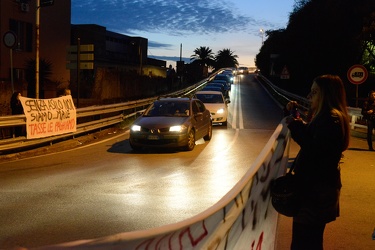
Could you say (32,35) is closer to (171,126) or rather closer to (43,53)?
(43,53)

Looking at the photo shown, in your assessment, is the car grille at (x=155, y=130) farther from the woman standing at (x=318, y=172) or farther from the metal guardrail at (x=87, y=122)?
the woman standing at (x=318, y=172)

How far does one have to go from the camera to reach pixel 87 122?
1850cm

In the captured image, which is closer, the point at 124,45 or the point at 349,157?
the point at 349,157

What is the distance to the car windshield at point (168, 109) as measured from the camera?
15.7 metres

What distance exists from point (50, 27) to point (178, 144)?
24089mm

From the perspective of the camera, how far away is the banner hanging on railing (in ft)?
47.0

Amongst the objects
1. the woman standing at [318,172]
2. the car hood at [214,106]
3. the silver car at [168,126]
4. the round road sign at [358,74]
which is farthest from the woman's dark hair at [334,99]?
the car hood at [214,106]

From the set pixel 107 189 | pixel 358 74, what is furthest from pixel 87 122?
pixel 358 74

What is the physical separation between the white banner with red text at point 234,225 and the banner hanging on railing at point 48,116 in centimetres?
1117

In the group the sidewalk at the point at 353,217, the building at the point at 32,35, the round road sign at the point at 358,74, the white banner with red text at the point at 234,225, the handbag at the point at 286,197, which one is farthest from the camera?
the building at the point at 32,35

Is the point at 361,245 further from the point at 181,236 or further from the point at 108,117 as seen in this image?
the point at 108,117

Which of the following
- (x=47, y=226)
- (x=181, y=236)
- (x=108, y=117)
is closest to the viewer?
(x=181, y=236)

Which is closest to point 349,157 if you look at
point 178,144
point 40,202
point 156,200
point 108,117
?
point 178,144

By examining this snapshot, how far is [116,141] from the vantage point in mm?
17172
